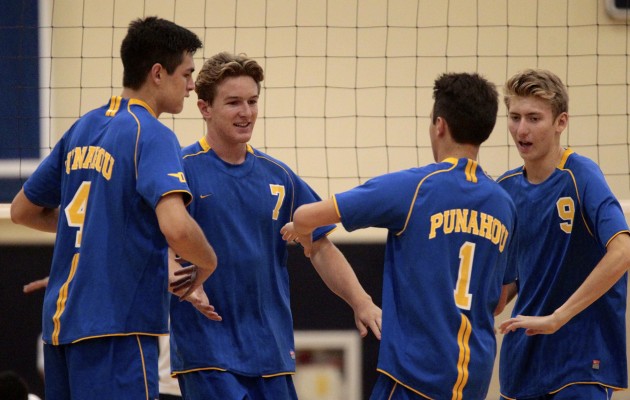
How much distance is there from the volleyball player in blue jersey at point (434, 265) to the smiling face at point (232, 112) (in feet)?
2.04

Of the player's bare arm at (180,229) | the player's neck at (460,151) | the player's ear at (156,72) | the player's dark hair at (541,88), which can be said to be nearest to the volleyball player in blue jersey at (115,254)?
the player's bare arm at (180,229)

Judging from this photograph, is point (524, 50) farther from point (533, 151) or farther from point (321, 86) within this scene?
point (533, 151)

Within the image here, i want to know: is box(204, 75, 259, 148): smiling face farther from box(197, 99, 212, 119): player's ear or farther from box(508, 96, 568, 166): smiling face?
box(508, 96, 568, 166): smiling face

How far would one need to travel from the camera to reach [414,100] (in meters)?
7.13

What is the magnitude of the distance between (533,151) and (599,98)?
3545 millimetres

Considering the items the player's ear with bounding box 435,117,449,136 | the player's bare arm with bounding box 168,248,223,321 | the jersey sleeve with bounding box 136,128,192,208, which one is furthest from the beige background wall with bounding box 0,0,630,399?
the jersey sleeve with bounding box 136,128,192,208

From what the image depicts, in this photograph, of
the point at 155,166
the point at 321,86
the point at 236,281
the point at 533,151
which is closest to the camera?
the point at 155,166

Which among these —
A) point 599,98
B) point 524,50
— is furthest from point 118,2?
point 599,98

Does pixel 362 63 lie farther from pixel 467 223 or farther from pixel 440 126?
pixel 467 223

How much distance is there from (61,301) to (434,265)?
1136 mm

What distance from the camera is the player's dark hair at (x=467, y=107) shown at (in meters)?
3.27

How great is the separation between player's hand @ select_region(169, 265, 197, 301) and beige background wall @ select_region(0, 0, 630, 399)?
12.2ft

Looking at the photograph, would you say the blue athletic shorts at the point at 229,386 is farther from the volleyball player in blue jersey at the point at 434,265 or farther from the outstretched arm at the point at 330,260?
the volleyball player in blue jersey at the point at 434,265

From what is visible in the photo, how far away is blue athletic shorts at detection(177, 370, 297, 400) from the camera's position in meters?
3.55
